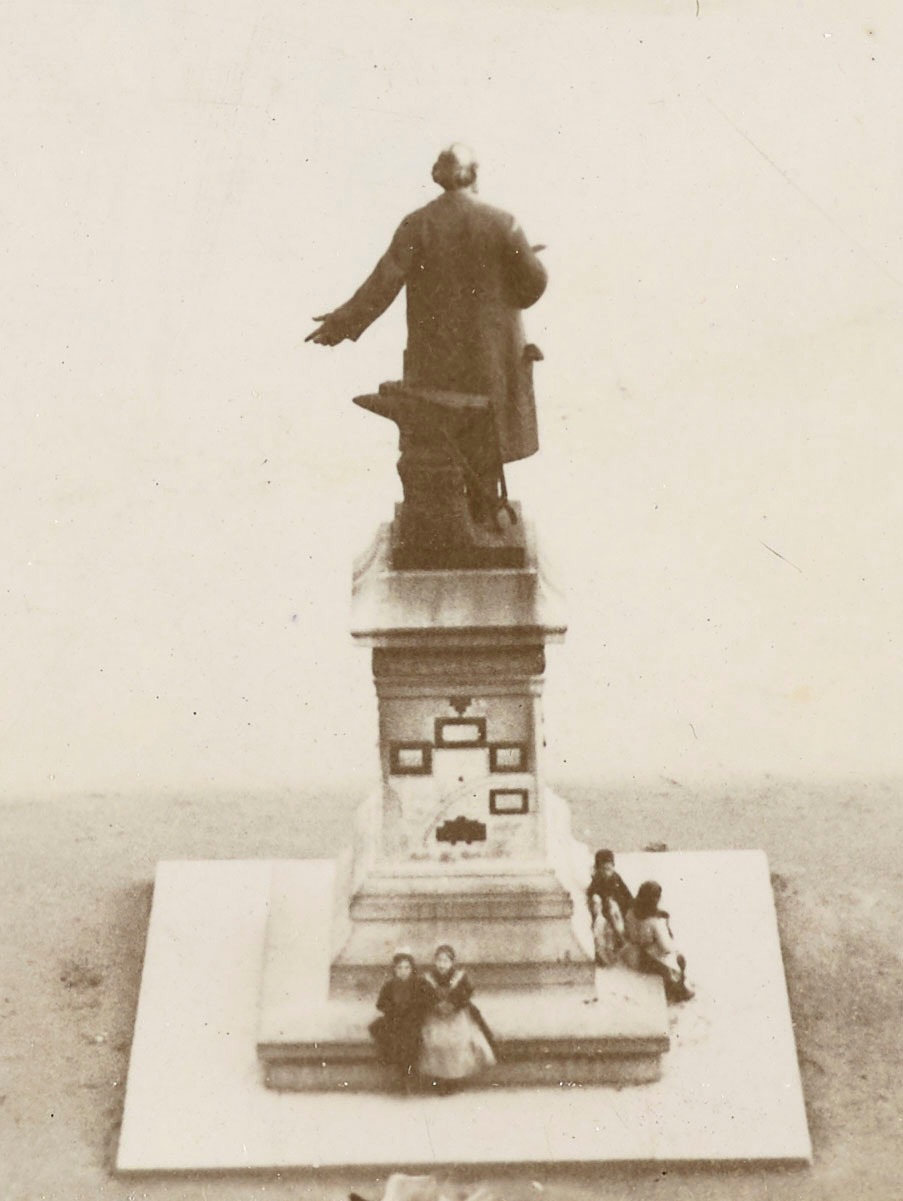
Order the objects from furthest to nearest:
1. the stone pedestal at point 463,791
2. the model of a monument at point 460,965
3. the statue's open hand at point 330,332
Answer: the stone pedestal at point 463,791
the model of a monument at point 460,965
the statue's open hand at point 330,332

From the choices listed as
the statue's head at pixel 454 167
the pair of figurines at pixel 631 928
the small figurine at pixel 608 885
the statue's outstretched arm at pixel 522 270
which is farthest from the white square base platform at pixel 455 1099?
the statue's head at pixel 454 167

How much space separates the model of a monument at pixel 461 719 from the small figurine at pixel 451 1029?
178 mm

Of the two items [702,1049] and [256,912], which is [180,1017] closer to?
[256,912]

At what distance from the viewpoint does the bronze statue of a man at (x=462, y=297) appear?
12.7 meters

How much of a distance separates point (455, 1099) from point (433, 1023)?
0.52 meters

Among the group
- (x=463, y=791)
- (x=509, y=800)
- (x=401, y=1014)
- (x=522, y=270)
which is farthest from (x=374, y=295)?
(x=401, y=1014)

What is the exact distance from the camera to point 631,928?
1465cm

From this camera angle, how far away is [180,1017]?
48.8 ft

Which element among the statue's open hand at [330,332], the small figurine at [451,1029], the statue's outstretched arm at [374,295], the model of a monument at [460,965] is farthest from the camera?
the small figurine at [451,1029]

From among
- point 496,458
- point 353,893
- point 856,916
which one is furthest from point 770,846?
point 496,458

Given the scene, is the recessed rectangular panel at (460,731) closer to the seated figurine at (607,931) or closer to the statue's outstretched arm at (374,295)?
the seated figurine at (607,931)

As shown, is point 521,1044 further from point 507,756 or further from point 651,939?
point 507,756

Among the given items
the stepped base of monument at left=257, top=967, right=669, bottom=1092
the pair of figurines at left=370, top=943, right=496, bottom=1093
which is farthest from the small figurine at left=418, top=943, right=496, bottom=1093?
the stepped base of monument at left=257, top=967, right=669, bottom=1092

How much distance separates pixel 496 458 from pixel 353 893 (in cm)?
281
